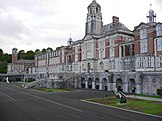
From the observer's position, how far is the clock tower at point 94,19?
69.9 metres

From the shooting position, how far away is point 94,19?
70.0 m

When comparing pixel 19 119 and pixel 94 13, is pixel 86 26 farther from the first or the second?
pixel 19 119

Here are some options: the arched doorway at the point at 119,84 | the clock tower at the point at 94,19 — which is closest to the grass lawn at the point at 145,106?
the arched doorway at the point at 119,84

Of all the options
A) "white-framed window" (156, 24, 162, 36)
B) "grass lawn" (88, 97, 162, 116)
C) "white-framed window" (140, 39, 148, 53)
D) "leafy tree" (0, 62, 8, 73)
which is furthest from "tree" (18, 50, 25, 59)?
"grass lawn" (88, 97, 162, 116)

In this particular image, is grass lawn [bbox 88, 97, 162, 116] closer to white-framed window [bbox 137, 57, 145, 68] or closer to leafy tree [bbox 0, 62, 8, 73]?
white-framed window [bbox 137, 57, 145, 68]

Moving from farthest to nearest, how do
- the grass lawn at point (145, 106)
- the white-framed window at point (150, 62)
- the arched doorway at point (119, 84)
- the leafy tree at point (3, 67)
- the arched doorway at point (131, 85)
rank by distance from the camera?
the leafy tree at point (3, 67) < the arched doorway at point (119, 84) < the arched doorway at point (131, 85) < the white-framed window at point (150, 62) < the grass lawn at point (145, 106)

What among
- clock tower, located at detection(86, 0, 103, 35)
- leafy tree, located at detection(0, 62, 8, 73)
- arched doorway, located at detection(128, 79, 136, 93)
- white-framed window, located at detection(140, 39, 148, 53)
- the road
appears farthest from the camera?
leafy tree, located at detection(0, 62, 8, 73)

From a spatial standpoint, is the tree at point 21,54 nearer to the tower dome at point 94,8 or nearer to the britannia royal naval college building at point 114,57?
the britannia royal naval college building at point 114,57

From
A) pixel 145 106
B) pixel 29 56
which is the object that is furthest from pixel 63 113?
pixel 29 56

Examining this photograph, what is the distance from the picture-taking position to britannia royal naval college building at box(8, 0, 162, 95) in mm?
43562

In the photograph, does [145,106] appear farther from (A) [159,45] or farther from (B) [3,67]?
(B) [3,67]

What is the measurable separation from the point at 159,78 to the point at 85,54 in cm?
3435

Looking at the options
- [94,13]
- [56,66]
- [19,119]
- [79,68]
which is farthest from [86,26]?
[19,119]

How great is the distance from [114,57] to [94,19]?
18878 millimetres
